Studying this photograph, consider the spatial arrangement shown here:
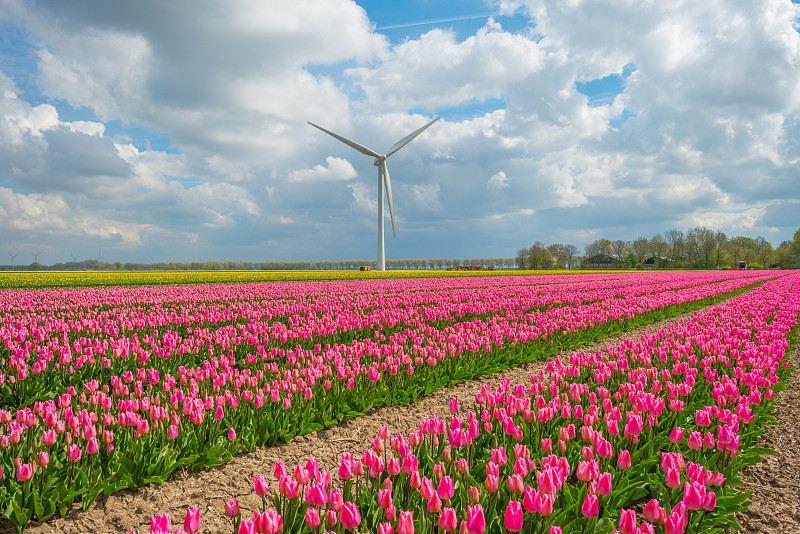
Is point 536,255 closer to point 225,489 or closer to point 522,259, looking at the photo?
point 522,259

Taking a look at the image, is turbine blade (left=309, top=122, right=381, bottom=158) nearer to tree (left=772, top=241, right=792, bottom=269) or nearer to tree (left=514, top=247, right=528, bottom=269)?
tree (left=514, top=247, right=528, bottom=269)

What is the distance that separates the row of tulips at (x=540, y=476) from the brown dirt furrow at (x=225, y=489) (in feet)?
0.83

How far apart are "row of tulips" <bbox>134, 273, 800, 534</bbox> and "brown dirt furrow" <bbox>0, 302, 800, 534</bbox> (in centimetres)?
25

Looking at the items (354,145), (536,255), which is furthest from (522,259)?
(354,145)

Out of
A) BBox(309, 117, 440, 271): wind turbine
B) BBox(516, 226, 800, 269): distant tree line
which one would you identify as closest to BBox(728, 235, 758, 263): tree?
BBox(516, 226, 800, 269): distant tree line

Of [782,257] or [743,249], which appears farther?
[743,249]

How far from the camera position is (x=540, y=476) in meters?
2.79

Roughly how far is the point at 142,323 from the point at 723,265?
506 feet

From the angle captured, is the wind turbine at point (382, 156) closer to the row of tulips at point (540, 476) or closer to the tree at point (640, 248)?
the row of tulips at point (540, 476)

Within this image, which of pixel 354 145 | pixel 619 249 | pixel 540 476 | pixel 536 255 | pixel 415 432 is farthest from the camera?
pixel 619 249

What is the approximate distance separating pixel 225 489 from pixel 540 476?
10.0 ft

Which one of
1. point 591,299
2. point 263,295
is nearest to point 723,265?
point 591,299

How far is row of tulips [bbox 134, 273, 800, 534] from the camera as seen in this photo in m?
2.63

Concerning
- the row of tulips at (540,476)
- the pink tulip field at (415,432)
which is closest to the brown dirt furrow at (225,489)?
the pink tulip field at (415,432)
